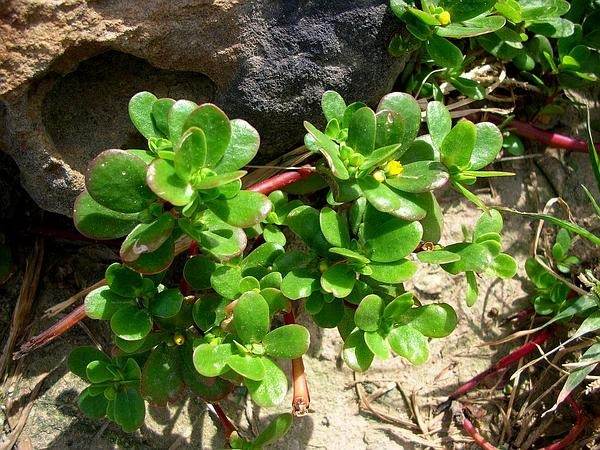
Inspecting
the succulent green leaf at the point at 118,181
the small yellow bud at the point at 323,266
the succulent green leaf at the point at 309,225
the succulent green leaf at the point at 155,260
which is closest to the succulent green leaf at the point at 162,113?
the succulent green leaf at the point at 118,181

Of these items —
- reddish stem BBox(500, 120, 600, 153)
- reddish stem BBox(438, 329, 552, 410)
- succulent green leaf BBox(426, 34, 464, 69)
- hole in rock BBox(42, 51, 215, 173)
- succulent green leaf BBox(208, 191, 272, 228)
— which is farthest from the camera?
reddish stem BBox(500, 120, 600, 153)

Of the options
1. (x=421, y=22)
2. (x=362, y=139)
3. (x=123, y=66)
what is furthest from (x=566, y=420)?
(x=123, y=66)

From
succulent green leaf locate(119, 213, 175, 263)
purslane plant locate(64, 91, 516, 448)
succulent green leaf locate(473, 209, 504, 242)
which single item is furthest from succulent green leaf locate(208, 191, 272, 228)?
succulent green leaf locate(473, 209, 504, 242)

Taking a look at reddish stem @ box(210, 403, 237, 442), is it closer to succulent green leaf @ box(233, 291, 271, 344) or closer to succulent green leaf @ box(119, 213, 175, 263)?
succulent green leaf @ box(233, 291, 271, 344)

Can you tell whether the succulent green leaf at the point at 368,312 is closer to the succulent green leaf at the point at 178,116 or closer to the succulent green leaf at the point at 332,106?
the succulent green leaf at the point at 332,106

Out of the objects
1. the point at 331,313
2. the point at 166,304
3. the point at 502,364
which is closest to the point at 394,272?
the point at 331,313

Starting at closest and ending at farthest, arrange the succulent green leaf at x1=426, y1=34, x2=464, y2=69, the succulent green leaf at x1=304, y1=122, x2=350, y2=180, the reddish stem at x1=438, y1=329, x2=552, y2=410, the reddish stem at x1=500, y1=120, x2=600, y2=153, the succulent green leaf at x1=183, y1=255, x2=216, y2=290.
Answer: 1. the succulent green leaf at x1=304, y1=122, x2=350, y2=180
2. the succulent green leaf at x1=183, y1=255, x2=216, y2=290
3. the succulent green leaf at x1=426, y1=34, x2=464, y2=69
4. the reddish stem at x1=438, y1=329, x2=552, y2=410
5. the reddish stem at x1=500, y1=120, x2=600, y2=153

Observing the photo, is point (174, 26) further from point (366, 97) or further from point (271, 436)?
point (271, 436)
